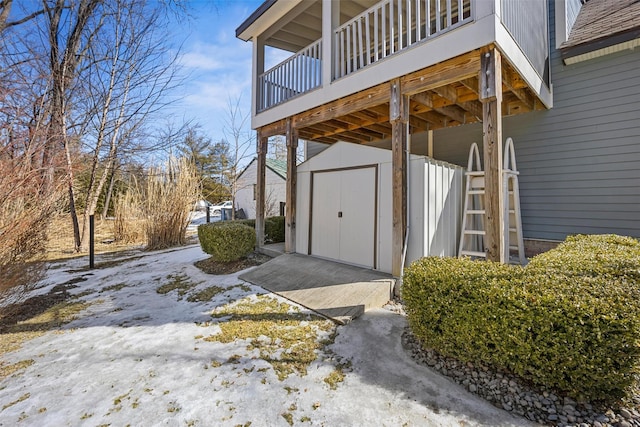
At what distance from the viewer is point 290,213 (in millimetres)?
6160

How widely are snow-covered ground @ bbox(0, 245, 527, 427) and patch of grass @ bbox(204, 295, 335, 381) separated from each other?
82 mm

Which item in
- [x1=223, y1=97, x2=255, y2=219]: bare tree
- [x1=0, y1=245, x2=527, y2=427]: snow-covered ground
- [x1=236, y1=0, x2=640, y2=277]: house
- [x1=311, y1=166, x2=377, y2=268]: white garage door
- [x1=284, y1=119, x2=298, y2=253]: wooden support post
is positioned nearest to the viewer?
[x1=0, y1=245, x2=527, y2=427]: snow-covered ground

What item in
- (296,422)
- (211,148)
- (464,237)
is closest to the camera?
(296,422)

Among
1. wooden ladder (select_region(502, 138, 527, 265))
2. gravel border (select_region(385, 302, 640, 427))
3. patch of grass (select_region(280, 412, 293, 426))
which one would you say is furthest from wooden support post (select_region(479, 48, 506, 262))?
patch of grass (select_region(280, 412, 293, 426))

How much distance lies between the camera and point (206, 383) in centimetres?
234

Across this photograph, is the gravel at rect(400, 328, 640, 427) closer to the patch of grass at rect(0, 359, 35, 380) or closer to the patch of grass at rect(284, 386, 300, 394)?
the patch of grass at rect(284, 386, 300, 394)

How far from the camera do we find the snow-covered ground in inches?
78.1

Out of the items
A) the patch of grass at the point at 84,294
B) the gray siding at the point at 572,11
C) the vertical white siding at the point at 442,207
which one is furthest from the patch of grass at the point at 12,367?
the gray siding at the point at 572,11

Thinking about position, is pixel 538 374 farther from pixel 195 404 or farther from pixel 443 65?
pixel 443 65

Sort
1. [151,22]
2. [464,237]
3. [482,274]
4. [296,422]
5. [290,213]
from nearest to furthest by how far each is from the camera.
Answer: [296,422] < [482,274] < [464,237] < [290,213] < [151,22]

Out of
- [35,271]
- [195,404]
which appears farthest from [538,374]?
[35,271]

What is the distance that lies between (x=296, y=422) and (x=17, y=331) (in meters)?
3.71

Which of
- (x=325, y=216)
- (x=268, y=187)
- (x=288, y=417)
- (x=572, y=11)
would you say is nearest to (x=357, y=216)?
(x=325, y=216)

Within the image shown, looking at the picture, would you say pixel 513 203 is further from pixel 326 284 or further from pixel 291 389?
pixel 291 389
